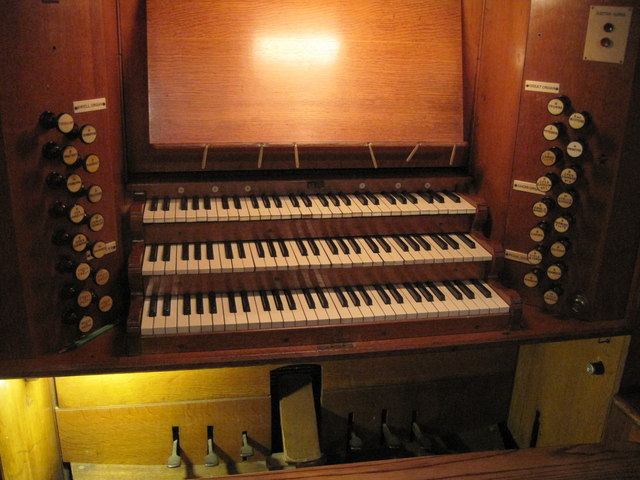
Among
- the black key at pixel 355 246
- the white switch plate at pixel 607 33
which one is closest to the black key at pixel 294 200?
the black key at pixel 355 246

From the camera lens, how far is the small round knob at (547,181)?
228cm

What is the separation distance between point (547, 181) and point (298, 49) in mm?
1085

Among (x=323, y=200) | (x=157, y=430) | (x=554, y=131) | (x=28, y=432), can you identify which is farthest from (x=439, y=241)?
(x=28, y=432)

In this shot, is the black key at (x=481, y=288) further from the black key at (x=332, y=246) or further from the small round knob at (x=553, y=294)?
the black key at (x=332, y=246)

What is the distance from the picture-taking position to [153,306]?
2.16 metres

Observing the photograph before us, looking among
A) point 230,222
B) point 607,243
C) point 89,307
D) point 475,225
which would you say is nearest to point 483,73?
point 475,225

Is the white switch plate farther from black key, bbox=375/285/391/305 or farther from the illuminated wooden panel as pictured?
black key, bbox=375/285/391/305

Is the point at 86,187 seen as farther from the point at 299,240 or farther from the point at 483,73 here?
the point at 483,73

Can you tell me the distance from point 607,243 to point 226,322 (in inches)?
53.9

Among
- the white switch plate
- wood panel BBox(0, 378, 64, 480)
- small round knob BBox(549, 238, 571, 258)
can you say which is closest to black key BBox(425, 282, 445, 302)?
small round knob BBox(549, 238, 571, 258)

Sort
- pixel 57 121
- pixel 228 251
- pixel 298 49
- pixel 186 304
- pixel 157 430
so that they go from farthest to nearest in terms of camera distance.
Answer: pixel 157 430
pixel 298 49
pixel 228 251
pixel 186 304
pixel 57 121

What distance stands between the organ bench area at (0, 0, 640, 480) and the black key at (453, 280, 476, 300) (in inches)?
0.5

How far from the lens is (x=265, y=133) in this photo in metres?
2.46

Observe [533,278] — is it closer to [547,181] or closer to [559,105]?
[547,181]
